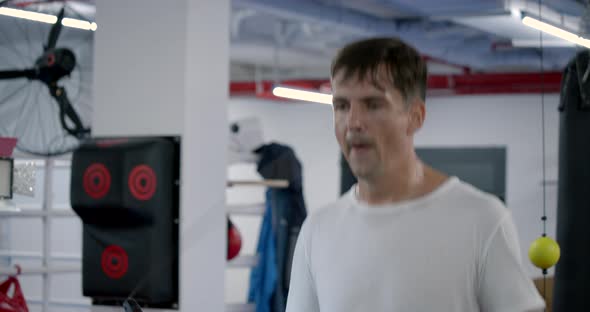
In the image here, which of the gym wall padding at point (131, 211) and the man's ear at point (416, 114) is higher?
the man's ear at point (416, 114)

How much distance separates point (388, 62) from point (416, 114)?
0.11m

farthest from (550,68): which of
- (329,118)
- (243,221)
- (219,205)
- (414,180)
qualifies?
(414,180)

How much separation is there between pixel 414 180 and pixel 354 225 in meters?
0.14

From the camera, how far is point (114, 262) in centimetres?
348

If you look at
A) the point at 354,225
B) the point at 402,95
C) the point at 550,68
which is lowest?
the point at 354,225

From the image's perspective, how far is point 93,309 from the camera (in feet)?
12.3

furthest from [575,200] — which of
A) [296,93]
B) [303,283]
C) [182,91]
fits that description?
[296,93]

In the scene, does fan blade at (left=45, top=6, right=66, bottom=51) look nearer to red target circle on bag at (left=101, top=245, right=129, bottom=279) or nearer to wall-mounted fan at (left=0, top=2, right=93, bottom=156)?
wall-mounted fan at (left=0, top=2, right=93, bottom=156)

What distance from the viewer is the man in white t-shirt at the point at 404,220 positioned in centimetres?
146

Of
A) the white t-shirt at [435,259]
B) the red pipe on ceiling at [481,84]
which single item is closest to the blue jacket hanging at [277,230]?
the red pipe on ceiling at [481,84]

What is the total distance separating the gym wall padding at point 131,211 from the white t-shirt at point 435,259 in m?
1.90

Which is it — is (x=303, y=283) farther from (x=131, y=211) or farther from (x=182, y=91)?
(x=182, y=91)

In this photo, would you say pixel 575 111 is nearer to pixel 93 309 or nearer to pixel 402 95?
pixel 93 309

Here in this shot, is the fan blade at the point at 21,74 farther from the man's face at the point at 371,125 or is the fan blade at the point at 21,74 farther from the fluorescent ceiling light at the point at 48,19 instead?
the man's face at the point at 371,125
